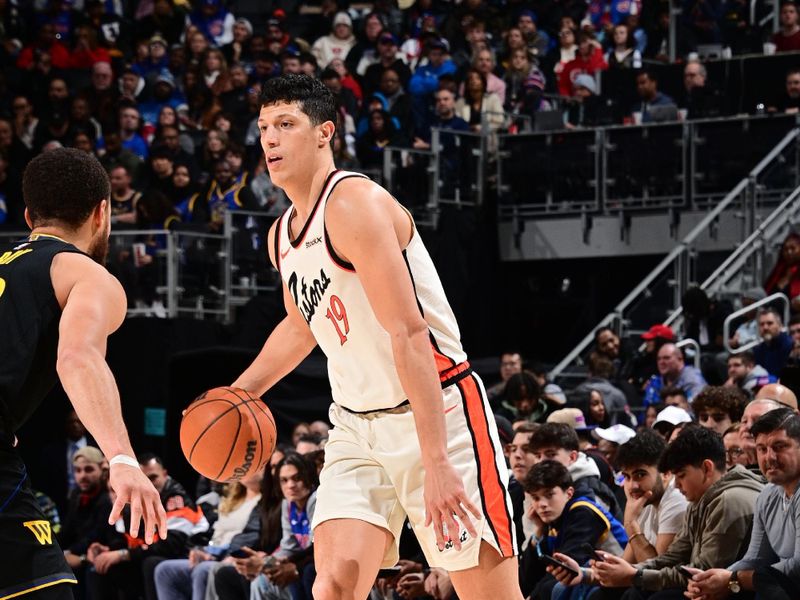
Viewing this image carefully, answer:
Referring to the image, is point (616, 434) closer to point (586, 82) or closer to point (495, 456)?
point (495, 456)


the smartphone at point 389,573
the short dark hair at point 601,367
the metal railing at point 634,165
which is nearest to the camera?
the smartphone at point 389,573

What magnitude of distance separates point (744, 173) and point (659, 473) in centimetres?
659

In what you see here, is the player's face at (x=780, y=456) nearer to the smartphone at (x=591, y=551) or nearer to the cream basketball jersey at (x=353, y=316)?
the smartphone at (x=591, y=551)

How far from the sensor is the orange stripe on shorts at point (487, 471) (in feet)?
15.8

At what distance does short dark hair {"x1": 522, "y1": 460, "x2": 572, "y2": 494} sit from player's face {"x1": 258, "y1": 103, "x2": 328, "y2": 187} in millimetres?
3370

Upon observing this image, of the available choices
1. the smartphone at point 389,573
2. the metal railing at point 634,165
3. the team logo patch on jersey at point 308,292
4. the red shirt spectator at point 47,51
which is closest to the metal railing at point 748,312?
the metal railing at point 634,165

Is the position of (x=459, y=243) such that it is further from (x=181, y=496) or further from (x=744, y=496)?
(x=744, y=496)

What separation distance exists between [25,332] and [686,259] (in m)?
9.83

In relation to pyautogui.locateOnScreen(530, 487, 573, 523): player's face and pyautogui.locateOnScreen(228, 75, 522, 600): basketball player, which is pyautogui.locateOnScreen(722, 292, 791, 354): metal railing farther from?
pyautogui.locateOnScreen(228, 75, 522, 600): basketball player

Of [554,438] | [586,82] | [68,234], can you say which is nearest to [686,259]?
[586,82]

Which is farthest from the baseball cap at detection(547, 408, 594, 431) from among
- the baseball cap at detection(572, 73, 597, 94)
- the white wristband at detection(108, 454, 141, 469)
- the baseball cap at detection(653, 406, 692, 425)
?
the baseball cap at detection(572, 73, 597, 94)

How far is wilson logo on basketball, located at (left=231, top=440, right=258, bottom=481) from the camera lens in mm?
5070

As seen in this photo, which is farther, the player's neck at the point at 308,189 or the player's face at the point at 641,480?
the player's face at the point at 641,480

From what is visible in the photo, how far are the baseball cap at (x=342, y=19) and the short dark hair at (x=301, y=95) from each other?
13.6 m
